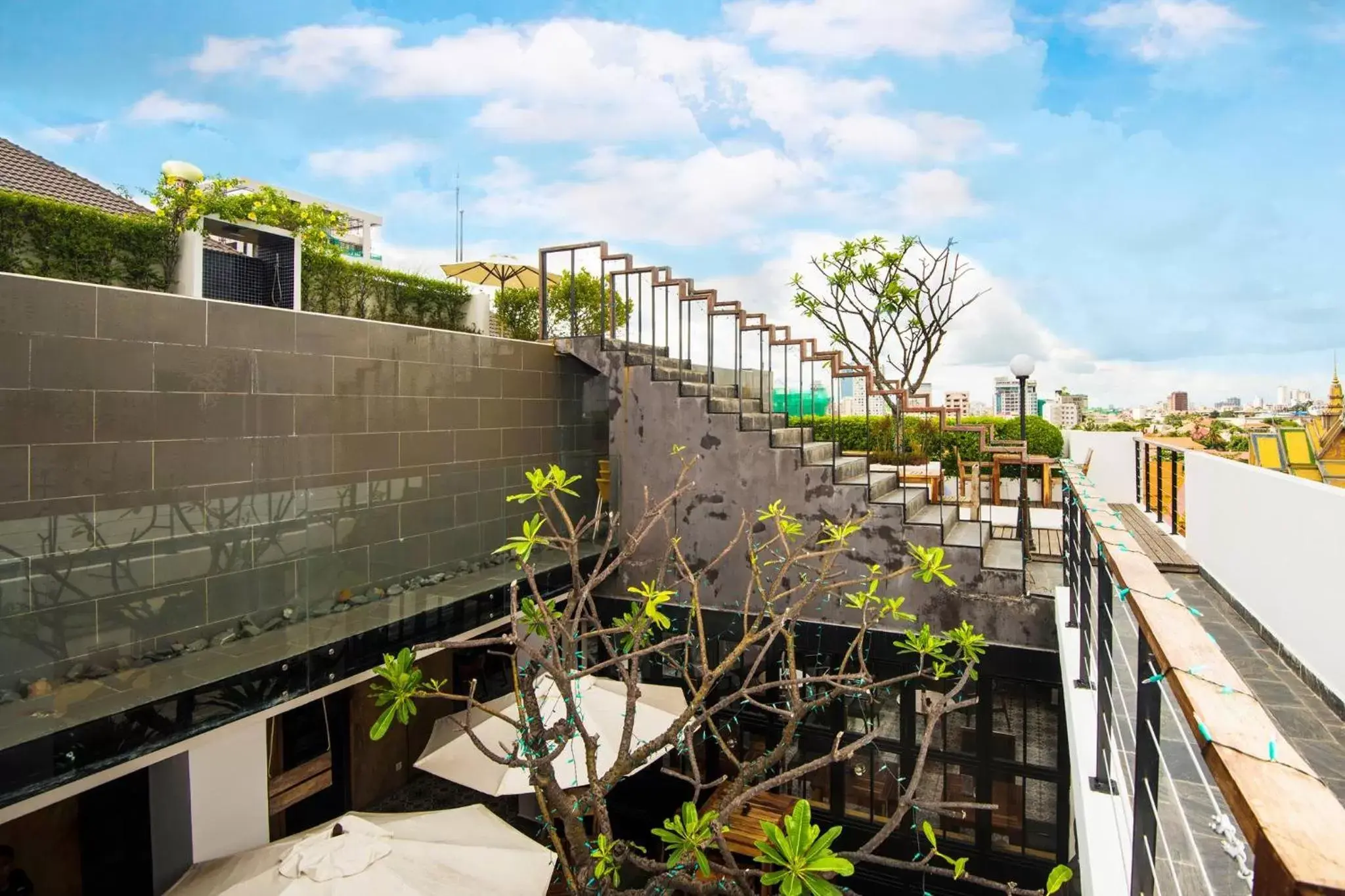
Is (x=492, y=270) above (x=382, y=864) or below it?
above

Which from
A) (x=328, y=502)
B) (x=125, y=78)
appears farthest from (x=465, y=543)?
(x=125, y=78)

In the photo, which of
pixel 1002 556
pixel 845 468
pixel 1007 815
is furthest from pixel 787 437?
pixel 1007 815

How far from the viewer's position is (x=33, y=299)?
295 cm

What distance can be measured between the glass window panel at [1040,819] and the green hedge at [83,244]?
7.40m

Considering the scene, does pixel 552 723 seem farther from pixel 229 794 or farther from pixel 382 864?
pixel 229 794

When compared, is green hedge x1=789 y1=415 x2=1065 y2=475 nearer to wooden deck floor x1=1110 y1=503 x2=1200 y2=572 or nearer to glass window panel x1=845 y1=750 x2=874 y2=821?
wooden deck floor x1=1110 y1=503 x2=1200 y2=572

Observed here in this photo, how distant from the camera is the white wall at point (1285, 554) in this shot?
3.20 meters

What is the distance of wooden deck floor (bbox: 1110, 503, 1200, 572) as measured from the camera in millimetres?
5820

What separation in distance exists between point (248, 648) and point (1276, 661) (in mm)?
5297

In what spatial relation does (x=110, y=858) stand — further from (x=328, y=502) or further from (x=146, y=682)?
(x=328, y=502)

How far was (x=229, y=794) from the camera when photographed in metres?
4.37

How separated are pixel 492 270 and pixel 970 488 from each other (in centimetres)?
661

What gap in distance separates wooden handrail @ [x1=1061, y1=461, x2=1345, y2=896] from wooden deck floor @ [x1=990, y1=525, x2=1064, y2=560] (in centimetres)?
540

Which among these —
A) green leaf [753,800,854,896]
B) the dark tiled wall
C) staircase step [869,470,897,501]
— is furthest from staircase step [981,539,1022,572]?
the dark tiled wall
